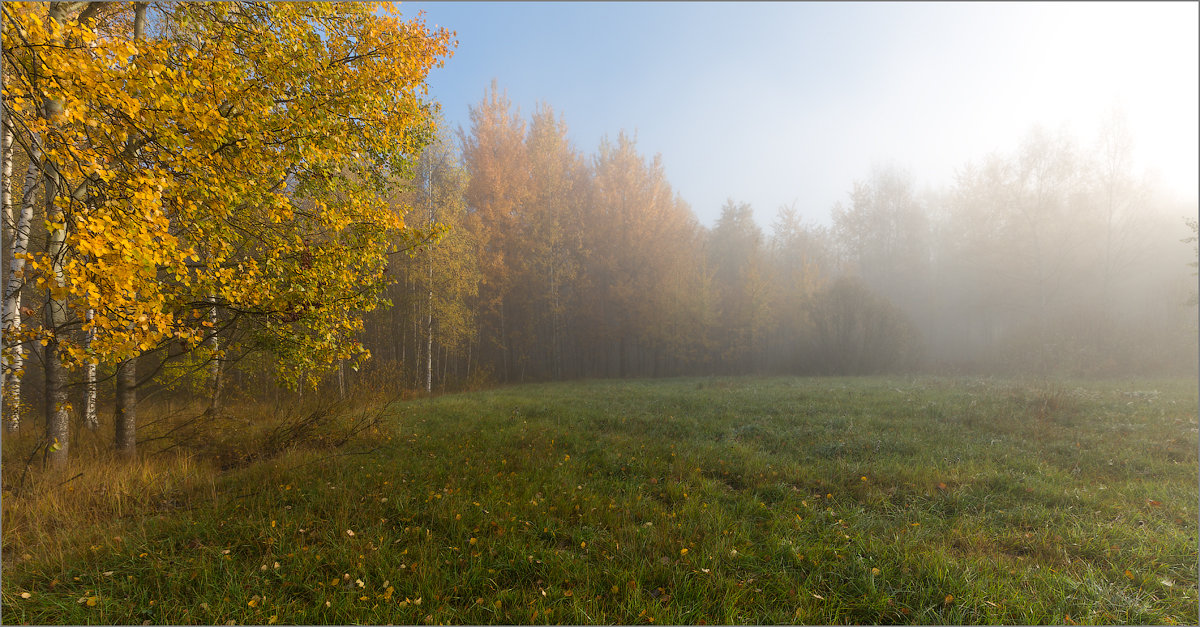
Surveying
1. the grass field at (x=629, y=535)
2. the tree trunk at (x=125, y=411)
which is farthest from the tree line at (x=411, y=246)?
the grass field at (x=629, y=535)

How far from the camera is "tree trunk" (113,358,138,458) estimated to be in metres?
5.79

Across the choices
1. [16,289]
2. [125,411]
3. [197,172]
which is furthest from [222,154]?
[125,411]

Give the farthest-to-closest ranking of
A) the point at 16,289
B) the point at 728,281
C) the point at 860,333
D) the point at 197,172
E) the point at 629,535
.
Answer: the point at 728,281, the point at 860,333, the point at 16,289, the point at 197,172, the point at 629,535

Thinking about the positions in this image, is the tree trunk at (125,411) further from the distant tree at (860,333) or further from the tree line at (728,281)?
the distant tree at (860,333)

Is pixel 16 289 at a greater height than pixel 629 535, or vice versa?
pixel 16 289

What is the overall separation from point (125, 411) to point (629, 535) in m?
7.20

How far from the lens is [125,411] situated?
5855 mm

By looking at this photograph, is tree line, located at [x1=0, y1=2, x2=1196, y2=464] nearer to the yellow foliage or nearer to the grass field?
the yellow foliage

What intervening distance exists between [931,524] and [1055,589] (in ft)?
3.96

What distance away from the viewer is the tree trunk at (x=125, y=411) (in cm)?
579

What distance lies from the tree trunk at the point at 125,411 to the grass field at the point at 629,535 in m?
1.03

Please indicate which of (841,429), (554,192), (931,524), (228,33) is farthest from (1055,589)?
(554,192)

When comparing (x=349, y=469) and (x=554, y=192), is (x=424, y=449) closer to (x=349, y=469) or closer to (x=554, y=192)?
(x=349, y=469)

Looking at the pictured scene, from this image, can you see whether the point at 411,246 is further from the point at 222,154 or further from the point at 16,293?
the point at 16,293
